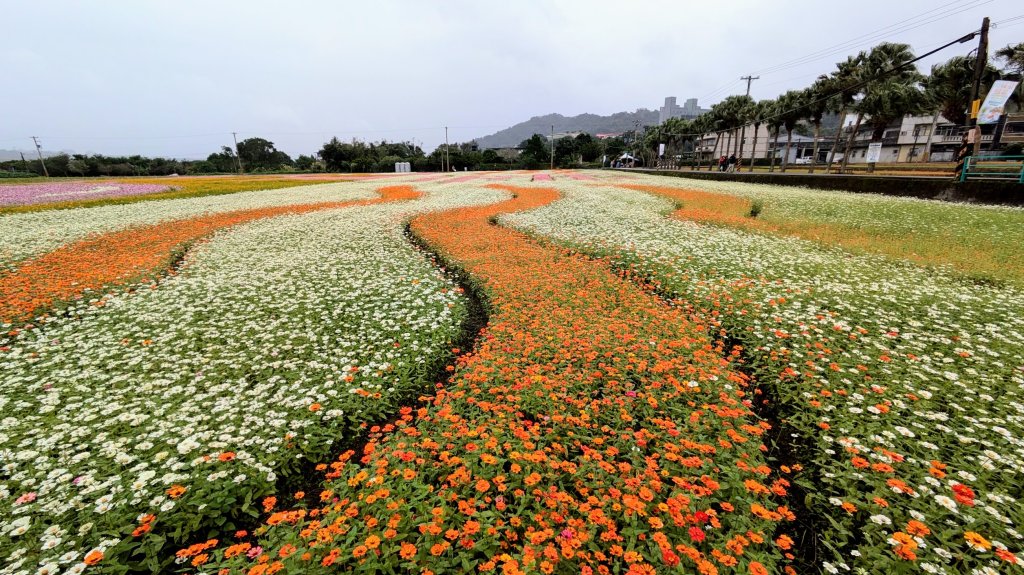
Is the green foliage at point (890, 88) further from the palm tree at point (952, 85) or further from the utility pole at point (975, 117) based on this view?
the utility pole at point (975, 117)

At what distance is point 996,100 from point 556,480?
94.3ft

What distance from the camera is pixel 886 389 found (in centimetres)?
581

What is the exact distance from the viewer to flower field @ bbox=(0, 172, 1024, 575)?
3740mm

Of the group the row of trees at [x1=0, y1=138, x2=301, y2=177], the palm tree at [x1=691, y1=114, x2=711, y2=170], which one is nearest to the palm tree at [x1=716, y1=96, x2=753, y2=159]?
the palm tree at [x1=691, y1=114, x2=711, y2=170]

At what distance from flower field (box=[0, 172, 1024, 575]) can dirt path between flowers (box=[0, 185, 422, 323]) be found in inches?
5.8

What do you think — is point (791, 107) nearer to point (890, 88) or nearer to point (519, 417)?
Result: point (890, 88)

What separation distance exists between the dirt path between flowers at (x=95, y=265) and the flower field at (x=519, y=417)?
148 millimetres

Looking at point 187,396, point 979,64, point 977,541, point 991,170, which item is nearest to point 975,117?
point 979,64

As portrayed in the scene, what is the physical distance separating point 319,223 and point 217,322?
1296 cm

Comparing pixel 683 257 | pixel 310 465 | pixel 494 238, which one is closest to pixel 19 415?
pixel 310 465

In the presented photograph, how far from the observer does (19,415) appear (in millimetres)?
5523

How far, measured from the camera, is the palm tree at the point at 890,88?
34.1m

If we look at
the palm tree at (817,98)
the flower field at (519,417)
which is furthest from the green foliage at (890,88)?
the flower field at (519,417)

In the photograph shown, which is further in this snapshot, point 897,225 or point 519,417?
point 897,225
